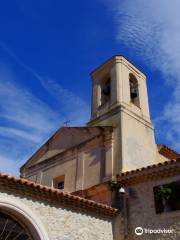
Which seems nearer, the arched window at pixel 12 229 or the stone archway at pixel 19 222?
the stone archway at pixel 19 222

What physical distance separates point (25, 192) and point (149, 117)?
925cm

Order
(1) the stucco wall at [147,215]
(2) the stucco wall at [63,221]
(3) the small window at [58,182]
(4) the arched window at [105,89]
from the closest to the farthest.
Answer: (2) the stucco wall at [63,221]
(1) the stucco wall at [147,215]
(3) the small window at [58,182]
(4) the arched window at [105,89]

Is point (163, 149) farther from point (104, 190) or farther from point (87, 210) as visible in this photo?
point (87, 210)

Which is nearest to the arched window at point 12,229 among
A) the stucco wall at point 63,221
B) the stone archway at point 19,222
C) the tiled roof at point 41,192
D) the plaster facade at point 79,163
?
the stone archway at point 19,222

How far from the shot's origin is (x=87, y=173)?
45.7 ft

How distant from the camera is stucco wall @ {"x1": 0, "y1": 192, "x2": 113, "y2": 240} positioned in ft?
29.3

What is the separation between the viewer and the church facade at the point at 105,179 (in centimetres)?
923

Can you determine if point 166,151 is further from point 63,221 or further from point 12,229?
point 12,229

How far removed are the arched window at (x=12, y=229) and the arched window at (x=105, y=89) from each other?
8.71 meters

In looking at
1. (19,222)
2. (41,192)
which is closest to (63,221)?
(41,192)

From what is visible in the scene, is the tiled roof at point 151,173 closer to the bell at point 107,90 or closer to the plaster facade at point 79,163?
the plaster facade at point 79,163

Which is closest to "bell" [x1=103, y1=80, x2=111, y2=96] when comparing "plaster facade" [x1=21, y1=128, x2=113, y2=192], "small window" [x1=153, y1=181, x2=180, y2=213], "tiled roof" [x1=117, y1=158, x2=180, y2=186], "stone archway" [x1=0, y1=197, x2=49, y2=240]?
"plaster facade" [x1=21, y1=128, x2=113, y2=192]

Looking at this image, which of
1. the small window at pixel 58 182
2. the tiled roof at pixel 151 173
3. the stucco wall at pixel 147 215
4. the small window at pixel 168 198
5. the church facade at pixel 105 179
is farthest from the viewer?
the small window at pixel 58 182

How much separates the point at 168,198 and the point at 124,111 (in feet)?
17.0
